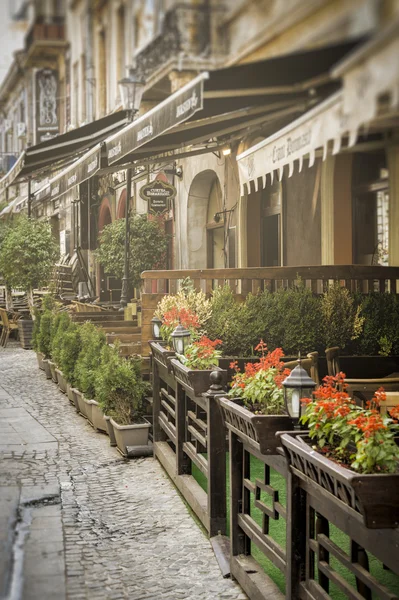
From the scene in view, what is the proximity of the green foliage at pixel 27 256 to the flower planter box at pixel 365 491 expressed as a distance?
16630 mm

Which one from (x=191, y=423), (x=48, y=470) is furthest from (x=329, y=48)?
(x=48, y=470)

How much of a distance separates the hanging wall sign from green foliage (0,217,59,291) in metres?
3.64

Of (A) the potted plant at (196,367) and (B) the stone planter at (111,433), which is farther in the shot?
(B) the stone planter at (111,433)

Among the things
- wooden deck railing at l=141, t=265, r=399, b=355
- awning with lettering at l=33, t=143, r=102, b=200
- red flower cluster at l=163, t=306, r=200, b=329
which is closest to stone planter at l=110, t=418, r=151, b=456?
red flower cluster at l=163, t=306, r=200, b=329

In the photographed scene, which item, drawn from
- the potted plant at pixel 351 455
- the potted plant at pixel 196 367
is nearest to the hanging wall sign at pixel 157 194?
the potted plant at pixel 196 367

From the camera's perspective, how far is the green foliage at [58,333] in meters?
12.1

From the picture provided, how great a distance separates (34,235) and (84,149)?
615 cm

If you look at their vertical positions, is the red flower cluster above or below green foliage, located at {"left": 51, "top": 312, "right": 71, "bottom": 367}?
above

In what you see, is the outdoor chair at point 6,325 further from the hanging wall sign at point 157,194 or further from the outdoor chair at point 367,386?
the outdoor chair at point 367,386

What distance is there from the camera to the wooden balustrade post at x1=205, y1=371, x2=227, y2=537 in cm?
548

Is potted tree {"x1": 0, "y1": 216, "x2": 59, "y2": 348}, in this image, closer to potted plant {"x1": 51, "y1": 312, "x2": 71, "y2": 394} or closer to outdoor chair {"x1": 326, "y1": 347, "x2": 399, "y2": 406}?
potted plant {"x1": 51, "y1": 312, "x2": 71, "y2": 394}

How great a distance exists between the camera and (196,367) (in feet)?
20.7

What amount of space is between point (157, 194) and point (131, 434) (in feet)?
30.6

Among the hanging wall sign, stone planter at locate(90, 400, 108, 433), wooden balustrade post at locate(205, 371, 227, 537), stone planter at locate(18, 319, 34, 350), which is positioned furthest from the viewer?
stone planter at locate(18, 319, 34, 350)
